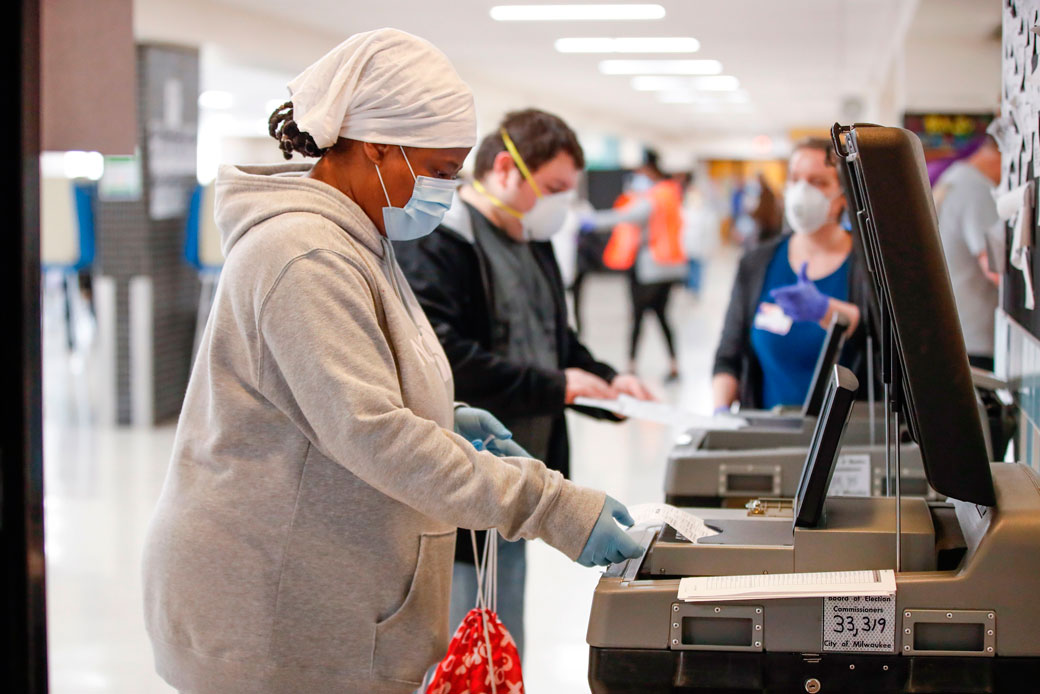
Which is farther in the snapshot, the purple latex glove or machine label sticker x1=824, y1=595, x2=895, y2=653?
the purple latex glove

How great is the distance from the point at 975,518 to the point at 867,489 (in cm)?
70

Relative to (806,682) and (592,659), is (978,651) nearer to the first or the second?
(806,682)

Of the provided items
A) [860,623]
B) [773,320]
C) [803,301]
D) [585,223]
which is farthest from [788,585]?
[585,223]

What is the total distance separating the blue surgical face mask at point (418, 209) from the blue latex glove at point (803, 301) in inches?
47.5

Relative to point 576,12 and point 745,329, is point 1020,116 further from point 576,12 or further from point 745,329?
point 576,12

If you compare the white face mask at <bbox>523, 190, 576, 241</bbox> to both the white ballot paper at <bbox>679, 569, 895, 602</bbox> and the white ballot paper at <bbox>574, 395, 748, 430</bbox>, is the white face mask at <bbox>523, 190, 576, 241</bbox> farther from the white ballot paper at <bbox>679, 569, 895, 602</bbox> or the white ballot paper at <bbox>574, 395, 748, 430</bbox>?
the white ballot paper at <bbox>679, 569, 895, 602</bbox>

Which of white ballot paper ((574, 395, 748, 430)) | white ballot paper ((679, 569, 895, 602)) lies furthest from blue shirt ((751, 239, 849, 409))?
white ballot paper ((679, 569, 895, 602))

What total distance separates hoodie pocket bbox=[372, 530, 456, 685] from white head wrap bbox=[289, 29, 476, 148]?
512 mm

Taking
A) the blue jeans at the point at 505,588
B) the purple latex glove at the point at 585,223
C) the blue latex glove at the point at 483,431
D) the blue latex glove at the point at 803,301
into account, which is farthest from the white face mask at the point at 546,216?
the purple latex glove at the point at 585,223

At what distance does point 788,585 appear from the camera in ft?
3.87

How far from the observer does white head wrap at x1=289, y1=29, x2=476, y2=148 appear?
4.39 feet

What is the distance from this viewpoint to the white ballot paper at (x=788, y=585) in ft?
3.80

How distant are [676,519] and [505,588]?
3.09ft

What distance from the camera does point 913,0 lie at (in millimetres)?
6895
